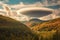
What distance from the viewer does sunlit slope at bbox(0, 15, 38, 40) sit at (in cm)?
411

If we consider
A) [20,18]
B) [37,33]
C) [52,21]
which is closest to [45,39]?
[37,33]

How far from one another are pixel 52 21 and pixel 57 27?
0.20 meters

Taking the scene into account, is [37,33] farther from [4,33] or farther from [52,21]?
[4,33]

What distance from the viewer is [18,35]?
4148mm

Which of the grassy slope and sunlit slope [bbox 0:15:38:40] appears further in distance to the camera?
the grassy slope

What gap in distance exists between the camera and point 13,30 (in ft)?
13.7

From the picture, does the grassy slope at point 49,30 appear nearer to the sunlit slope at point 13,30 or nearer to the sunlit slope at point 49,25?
the sunlit slope at point 49,25

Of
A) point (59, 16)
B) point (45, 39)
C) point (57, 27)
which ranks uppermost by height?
point (59, 16)

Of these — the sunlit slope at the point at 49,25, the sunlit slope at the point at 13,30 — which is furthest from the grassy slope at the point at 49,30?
the sunlit slope at the point at 13,30

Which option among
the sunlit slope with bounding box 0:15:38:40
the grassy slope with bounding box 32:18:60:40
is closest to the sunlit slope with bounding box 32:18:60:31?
the grassy slope with bounding box 32:18:60:40

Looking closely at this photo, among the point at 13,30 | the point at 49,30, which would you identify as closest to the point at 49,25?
the point at 49,30

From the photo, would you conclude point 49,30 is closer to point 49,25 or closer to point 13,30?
point 49,25

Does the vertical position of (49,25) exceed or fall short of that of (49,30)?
it exceeds it

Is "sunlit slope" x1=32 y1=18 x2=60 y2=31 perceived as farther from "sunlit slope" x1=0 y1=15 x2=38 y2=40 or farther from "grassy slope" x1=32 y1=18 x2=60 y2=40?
"sunlit slope" x1=0 y1=15 x2=38 y2=40
